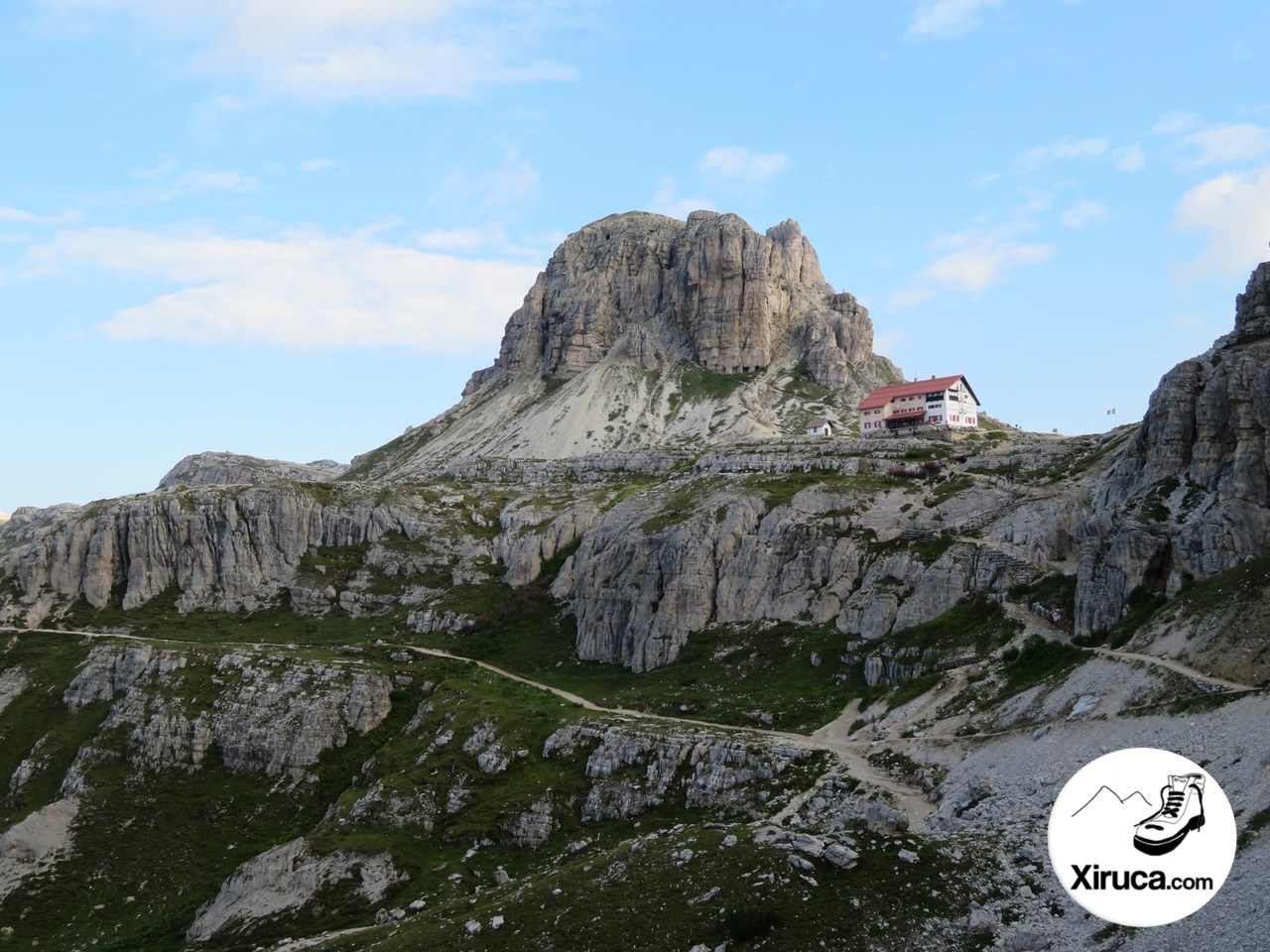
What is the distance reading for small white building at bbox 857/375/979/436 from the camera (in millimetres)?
187875

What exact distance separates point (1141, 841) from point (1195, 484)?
181ft

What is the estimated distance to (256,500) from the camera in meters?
173

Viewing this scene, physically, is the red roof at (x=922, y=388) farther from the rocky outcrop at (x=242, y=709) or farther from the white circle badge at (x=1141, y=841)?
the white circle badge at (x=1141, y=841)

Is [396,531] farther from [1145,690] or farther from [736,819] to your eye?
[1145,690]

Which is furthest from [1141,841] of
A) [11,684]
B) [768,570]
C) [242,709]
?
[11,684]

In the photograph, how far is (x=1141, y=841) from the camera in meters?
42.0

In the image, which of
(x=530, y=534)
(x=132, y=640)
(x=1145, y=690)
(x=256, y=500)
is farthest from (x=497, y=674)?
(x=1145, y=690)

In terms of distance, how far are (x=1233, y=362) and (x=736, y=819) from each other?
Result: 55941 mm

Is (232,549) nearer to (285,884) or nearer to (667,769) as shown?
(285,884)

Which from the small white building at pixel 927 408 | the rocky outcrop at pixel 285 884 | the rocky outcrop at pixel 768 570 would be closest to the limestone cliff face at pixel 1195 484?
the rocky outcrop at pixel 768 570

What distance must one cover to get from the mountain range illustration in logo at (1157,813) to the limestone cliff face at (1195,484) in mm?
37923

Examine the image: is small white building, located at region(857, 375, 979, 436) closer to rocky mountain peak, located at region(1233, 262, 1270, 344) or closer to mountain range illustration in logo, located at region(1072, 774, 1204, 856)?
rocky mountain peak, located at region(1233, 262, 1270, 344)

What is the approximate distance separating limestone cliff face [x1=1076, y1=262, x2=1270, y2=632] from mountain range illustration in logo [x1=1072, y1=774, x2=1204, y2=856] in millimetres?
37923

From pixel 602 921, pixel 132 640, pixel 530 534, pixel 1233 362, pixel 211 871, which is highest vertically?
pixel 1233 362
